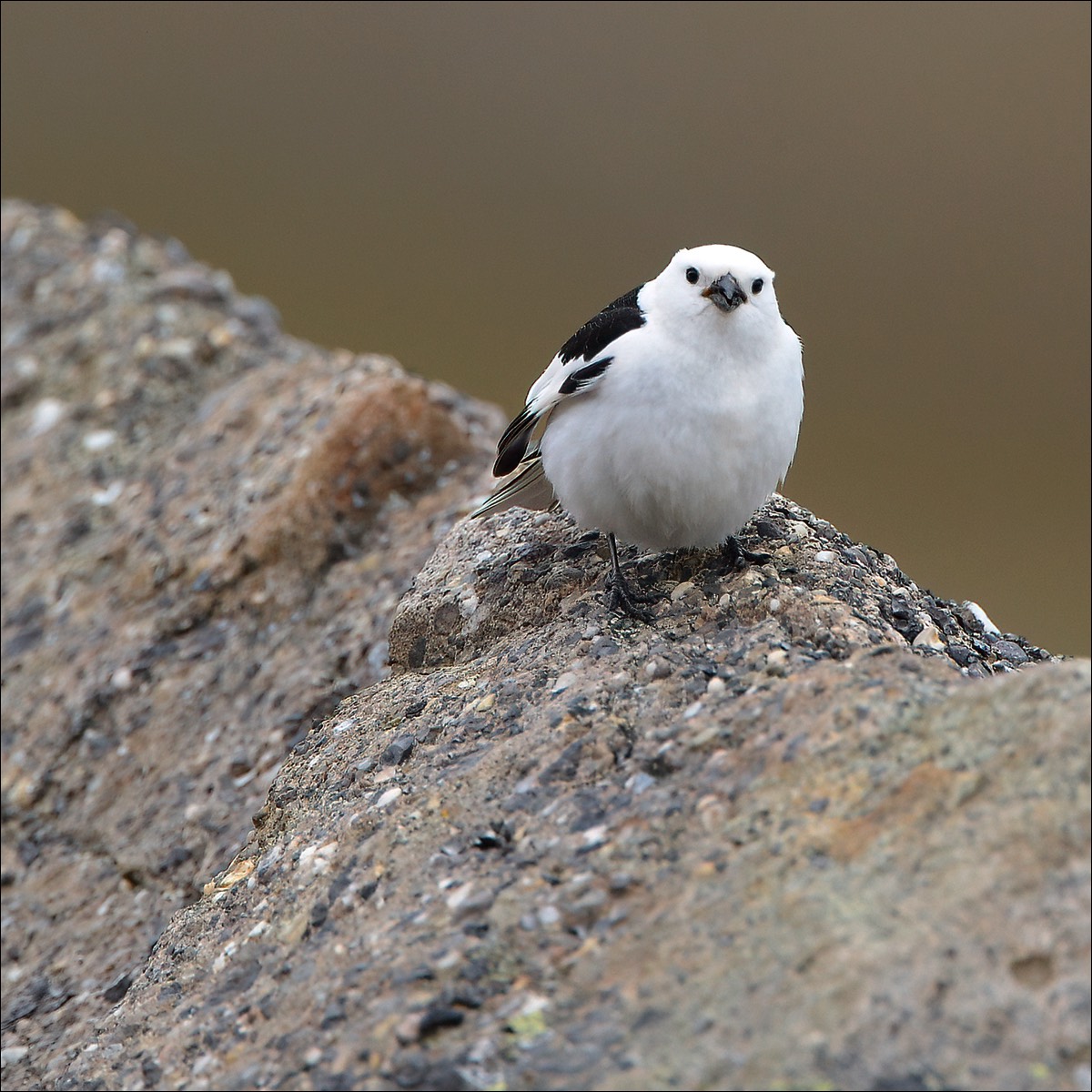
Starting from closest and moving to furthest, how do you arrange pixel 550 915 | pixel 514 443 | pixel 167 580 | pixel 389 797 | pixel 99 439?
pixel 550 915 < pixel 389 797 < pixel 514 443 < pixel 167 580 < pixel 99 439

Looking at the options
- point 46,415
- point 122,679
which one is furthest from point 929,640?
point 46,415

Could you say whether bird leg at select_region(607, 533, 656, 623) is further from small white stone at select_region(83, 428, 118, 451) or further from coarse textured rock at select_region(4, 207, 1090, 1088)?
small white stone at select_region(83, 428, 118, 451)

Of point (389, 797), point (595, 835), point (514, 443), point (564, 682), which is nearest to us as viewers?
point (595, 835)

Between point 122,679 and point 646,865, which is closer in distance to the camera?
point 646,865

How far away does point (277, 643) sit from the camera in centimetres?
419

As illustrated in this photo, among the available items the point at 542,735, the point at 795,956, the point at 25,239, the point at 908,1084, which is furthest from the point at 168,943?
the point at 25,239

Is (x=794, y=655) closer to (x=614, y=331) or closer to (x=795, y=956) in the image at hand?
(x=795, y=956)

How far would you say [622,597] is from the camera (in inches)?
115

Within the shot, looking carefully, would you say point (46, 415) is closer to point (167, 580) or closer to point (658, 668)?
point (167, 580)

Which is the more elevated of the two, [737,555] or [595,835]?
[737,555]

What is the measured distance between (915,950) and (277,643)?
9.47 ft

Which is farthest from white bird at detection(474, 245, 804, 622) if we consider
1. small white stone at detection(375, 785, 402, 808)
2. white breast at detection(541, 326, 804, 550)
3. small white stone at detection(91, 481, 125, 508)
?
small white stone at detection(91, 481, 125, 508)

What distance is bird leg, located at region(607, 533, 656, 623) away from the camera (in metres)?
2.88

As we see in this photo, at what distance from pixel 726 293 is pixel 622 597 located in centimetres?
74
